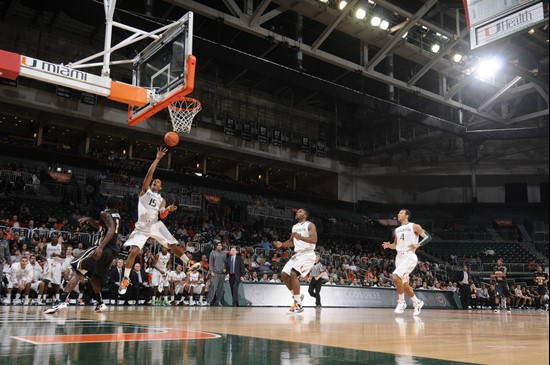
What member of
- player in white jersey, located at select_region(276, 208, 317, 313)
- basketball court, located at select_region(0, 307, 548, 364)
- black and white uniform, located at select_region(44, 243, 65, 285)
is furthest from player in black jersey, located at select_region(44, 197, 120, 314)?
black and white uniform, located at select_region(44, 243, 65, 285)

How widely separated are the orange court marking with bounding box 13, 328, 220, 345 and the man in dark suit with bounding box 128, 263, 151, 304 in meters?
9.71

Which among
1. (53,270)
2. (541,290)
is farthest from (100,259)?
(541,290)

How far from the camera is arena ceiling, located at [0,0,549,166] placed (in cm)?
2078

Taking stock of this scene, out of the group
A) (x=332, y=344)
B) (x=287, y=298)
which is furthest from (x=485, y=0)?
(x=287, y=298)

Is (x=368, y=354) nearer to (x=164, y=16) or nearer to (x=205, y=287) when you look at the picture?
(x=205, y=287)

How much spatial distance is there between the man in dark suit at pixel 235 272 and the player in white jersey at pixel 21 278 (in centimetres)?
543

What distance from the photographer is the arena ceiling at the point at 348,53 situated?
2078 cm

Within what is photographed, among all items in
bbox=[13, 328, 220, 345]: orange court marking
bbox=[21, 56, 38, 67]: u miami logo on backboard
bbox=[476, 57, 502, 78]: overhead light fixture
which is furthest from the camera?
bbox=[21, 56, 38, 67]: u miami logo on backboard

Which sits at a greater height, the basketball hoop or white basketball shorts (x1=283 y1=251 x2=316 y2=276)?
the basketball hoop

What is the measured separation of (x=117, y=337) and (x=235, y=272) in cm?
1048

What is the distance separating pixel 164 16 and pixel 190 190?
31.6 feet

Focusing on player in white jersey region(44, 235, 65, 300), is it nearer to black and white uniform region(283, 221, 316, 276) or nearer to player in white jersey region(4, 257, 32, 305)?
player in white jersey region(4, 257, 32, 305)

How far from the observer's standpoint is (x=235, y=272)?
14656 millimetres

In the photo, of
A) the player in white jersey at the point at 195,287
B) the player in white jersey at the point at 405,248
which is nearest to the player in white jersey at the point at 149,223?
the player in white jersey at the point at 405,248
